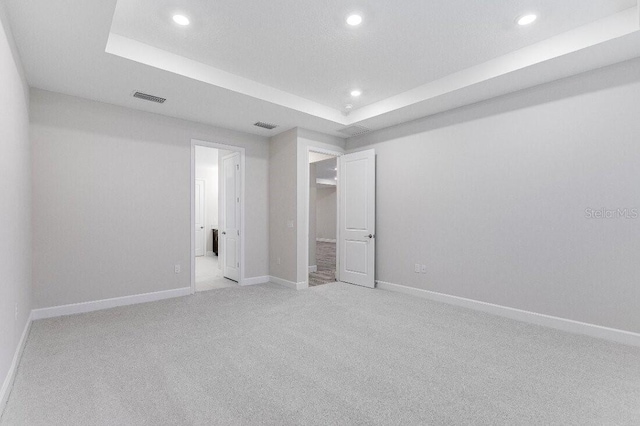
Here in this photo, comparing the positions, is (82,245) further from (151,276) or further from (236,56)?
(236,56)

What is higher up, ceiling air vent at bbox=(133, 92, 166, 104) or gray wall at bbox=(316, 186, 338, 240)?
ceiling air vent at bbox=(133, 92, 166, 104)

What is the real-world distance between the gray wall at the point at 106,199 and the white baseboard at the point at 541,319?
373 centimetres

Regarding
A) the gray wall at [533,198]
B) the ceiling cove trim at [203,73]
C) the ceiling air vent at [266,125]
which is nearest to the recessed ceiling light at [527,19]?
the gray wall at [533,198]

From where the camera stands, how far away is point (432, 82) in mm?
3885

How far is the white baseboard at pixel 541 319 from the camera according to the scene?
298 centimetres

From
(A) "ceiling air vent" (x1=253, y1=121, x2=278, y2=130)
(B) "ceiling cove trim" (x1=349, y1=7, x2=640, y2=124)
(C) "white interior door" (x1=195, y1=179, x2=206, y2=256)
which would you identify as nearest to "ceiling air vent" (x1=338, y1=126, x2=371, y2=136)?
(B) "ceiling cove trim" (x1=349, y1=7, x2=640, y2=124)

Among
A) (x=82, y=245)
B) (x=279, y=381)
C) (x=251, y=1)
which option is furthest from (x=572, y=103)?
(x=82, y=245)

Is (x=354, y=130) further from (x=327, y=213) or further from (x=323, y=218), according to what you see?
(x=323, y=218)

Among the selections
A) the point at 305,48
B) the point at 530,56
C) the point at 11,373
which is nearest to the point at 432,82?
the point at 530,56

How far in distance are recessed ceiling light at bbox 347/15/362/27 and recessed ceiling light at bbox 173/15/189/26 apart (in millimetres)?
1396

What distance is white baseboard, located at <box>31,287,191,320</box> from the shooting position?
357 centimetres

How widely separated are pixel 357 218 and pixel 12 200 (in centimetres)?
430

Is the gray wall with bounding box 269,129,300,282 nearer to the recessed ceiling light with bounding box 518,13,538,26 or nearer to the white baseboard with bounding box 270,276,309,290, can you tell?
the white baseboard with bounding box 270,276,309,290

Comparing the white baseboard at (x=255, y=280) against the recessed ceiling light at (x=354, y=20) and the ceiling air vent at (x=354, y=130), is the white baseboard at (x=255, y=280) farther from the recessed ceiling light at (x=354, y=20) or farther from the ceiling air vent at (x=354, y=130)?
the recessed ceiling light at (x=354, y=20)
